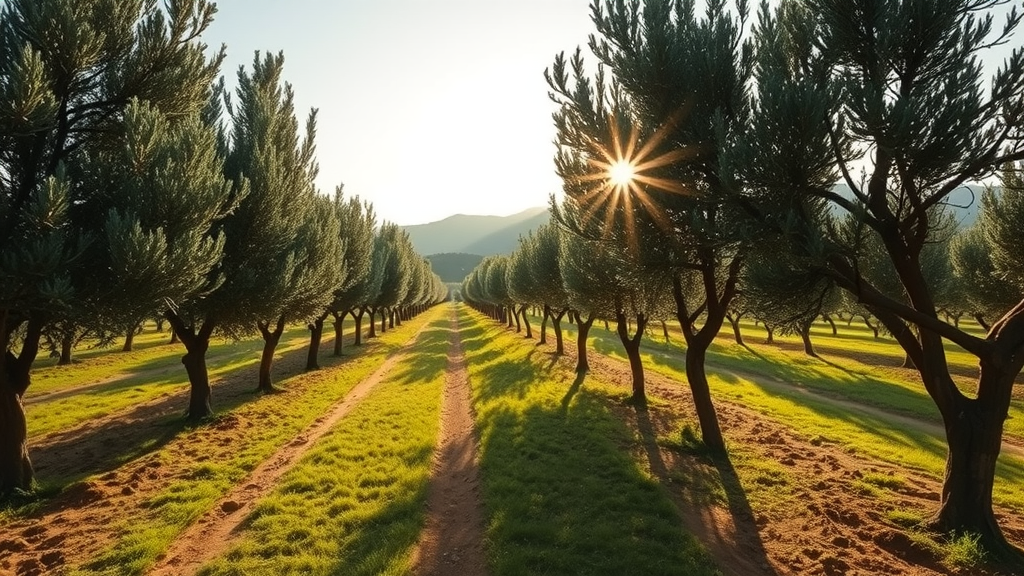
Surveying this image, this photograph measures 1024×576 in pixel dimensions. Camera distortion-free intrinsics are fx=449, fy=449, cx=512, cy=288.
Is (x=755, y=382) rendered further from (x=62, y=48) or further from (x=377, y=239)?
(x=377, y=239)

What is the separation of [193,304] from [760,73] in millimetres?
19884

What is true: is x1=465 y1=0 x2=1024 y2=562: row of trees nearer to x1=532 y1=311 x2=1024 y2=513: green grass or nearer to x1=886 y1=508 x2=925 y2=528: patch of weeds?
x1=886 y1=508 x2=925 y2=528: patch of weeds

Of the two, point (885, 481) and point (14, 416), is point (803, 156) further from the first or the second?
point (14, 416)

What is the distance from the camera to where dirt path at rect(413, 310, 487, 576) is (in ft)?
28.6

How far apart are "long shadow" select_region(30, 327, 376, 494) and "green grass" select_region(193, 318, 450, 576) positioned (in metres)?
6.28

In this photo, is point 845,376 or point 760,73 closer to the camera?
point 760,73

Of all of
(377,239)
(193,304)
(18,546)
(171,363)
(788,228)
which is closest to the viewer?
(788,228)

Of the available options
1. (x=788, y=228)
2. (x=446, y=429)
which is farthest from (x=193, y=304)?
(x=788, y=228)

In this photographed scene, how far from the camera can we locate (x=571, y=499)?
11.3 meters

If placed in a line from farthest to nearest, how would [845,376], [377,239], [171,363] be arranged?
[377,239], [171,363], [845,376]

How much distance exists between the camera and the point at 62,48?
1019 cm

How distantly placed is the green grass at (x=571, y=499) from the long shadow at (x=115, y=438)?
38.7ft

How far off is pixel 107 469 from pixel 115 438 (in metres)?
4.01

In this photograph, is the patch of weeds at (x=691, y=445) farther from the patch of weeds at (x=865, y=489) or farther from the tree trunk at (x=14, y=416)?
the tree trunk at (x=14, y=416)
